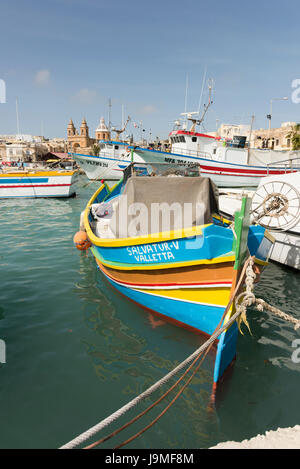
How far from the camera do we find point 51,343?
15.7 feet

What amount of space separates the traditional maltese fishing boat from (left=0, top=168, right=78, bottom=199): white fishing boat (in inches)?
630

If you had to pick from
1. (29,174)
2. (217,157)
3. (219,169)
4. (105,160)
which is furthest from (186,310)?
(105,160)

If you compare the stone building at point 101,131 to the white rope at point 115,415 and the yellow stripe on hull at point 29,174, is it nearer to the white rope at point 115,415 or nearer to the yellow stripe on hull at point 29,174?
the yellow stripe on hull at point 29,174

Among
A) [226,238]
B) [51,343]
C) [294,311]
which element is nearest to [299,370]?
[294,311]

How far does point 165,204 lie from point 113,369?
310 centimetres

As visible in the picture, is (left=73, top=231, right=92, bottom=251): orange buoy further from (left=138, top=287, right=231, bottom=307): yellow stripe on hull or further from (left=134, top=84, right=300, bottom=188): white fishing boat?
(left=134, top=84, right=300, bottom=188): white fishing boat

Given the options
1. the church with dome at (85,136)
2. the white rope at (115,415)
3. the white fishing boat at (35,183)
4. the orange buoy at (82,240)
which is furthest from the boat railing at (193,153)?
the church with dome at (85,136)

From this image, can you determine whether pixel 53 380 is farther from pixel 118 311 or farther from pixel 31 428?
pixel 118 311

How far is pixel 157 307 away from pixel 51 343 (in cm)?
210

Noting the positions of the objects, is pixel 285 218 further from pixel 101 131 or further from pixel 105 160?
pixel 101 131

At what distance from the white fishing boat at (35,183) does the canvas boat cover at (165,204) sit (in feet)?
53.5

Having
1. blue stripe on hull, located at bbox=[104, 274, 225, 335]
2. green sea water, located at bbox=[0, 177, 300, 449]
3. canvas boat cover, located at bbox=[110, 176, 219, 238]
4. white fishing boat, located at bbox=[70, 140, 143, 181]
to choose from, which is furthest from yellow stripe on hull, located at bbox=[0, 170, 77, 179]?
blue stripe on hull, located at bbox=[104, 274, 225, 335]

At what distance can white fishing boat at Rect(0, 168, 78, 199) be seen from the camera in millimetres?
20094

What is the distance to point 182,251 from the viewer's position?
4.46 metres
